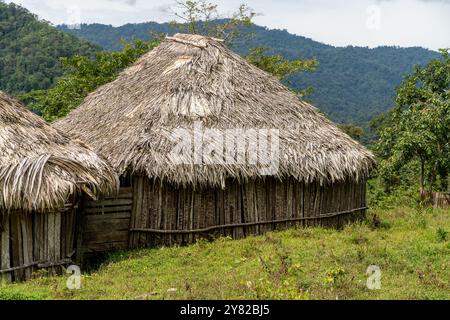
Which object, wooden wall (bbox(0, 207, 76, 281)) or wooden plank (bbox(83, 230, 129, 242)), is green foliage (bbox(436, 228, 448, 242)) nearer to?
wooden plank (bbox(83, 230, 129, 242))

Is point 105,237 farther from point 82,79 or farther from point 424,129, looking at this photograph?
point 82,79

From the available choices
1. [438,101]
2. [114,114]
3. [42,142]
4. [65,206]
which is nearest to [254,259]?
[65,206]

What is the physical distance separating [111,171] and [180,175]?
126 centimetres

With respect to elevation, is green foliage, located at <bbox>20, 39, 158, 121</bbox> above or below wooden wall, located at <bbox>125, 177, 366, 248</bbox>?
above

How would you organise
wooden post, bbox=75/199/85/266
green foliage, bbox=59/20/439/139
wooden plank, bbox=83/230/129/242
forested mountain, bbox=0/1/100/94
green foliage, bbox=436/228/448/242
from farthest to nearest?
green foliage, bbox=59/20/439/139
forested mountain, bbox=0/1/100/94
wooden plank, bbox=83/230/129/242
green foliage, bbox=436/228/448/242
wooden post, bbox=75/199/85/266

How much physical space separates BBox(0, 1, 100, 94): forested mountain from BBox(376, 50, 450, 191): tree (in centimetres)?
1995

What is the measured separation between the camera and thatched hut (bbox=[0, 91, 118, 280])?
9.33 m

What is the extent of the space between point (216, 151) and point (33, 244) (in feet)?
12.6

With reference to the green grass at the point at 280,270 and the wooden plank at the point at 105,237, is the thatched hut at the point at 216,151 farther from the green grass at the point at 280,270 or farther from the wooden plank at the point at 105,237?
the green grass at the point at 280,270

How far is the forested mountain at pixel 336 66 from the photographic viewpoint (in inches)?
3474

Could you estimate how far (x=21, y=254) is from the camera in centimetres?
957

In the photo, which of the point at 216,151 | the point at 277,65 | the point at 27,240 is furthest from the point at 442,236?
the point at 277,65

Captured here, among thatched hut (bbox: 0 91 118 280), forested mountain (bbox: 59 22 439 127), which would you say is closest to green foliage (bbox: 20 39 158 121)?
thatched hut (bbox: 0 91 118 280)
